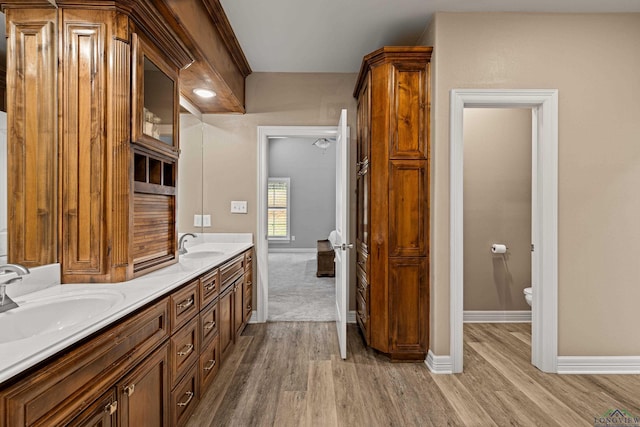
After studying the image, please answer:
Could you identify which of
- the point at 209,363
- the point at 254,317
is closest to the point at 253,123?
the point at 254,317

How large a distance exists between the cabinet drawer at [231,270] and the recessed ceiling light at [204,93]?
4.73ft

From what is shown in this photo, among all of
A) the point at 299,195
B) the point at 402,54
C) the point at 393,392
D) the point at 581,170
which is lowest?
the point at 393,392

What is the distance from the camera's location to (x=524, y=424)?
1.75 metres

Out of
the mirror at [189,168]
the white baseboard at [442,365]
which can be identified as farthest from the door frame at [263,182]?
the white baseboard at [442,365]

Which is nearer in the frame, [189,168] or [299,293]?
[189,168]

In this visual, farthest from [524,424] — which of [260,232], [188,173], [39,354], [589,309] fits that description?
[188,173]

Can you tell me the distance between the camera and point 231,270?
8.12 feet

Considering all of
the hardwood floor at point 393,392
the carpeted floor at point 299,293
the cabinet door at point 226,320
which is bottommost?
the hardwood floor at point 393,392

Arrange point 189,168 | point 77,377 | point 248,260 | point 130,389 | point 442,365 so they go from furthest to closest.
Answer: point 248,260 < point 189,168 < point 442,365 < point 130,389 < point 77,377

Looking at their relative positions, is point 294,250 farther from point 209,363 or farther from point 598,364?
point 598,364

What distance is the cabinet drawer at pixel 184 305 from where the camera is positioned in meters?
1.53

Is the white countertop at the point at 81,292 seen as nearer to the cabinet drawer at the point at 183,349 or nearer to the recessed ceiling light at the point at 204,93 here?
the cabinet drawer at the point at 183,349

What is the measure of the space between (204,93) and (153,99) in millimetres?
1103

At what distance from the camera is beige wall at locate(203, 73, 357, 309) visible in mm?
3316
